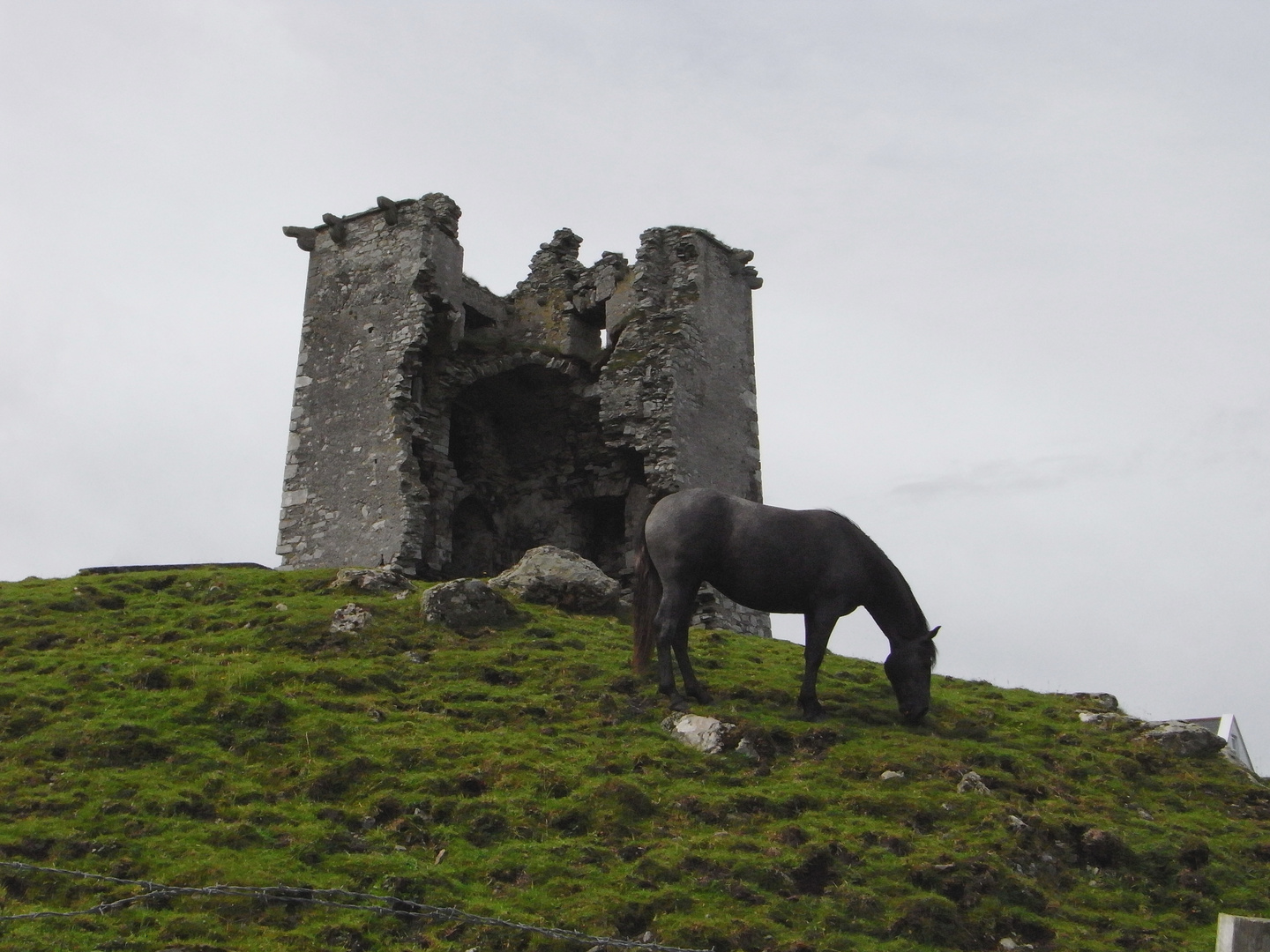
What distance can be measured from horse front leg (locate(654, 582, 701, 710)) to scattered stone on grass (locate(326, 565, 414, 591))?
5540 mm

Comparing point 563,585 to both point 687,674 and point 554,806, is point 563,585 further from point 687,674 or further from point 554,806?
point 554,806

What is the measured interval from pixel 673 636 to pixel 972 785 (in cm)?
360

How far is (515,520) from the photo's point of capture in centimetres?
2845

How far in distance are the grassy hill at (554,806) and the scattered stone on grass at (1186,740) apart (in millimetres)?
320

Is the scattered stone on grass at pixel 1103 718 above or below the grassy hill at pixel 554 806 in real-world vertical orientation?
above

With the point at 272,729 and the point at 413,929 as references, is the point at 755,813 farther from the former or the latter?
the point at 272,729

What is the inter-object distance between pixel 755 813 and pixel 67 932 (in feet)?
18.8

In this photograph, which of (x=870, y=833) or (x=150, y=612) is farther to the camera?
(x=150, y=612)

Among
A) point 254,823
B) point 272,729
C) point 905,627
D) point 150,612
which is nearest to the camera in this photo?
point 254,823

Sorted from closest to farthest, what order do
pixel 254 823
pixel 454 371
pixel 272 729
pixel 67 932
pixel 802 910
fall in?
pixel 67 932 < pixel 802 910 < pixel 254 823 < pixel 272 729 < pixel 454 371

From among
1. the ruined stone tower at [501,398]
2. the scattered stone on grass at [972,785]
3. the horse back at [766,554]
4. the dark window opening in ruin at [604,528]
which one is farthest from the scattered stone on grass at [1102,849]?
the dark window opening in ruin at [604,528]

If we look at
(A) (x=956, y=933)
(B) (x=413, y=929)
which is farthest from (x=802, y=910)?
(B) (x=413, y=929)

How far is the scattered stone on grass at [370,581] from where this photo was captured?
18797 millimetres

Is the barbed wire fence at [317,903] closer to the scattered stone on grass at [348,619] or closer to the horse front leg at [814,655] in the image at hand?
the horse front leg at [814,655]
